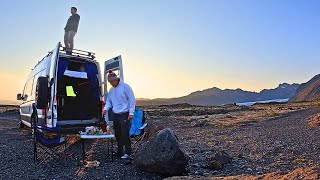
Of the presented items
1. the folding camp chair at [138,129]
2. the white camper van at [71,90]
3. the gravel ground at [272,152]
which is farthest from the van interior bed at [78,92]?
the gravel ground at [272,152]

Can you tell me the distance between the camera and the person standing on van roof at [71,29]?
11578mm

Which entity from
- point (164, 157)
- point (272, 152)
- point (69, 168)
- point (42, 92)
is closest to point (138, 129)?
point (42, 92)

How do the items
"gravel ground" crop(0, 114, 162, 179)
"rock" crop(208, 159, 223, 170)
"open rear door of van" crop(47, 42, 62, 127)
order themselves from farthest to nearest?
"open rear door of van" crop(47, 42, 62, 127) → "rock" crop(208, 159, 223, 170) → "gravel ground" crop(0, 114, 162, 179)

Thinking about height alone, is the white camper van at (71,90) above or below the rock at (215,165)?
above

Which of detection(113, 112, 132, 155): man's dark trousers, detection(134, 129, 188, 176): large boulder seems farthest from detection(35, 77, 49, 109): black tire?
detection(134, 129, 188, 176): large boulder

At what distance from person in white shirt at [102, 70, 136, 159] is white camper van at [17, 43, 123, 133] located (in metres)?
1.24

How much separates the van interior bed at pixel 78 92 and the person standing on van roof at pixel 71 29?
4.89 ft

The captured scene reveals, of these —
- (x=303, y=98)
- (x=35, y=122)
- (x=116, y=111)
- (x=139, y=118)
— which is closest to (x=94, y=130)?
(x=116, y=111)

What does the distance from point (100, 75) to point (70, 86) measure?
1196mm

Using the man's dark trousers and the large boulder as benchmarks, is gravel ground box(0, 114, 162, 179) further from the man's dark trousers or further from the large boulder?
the man's dark trousers

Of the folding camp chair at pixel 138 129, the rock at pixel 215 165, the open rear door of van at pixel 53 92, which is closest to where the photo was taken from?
the rock at pixel 215 165

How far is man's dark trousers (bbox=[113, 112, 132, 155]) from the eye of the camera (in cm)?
814

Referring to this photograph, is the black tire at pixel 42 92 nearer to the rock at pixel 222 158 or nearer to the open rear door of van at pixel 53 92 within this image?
the open rear door of van at pixel 53 92

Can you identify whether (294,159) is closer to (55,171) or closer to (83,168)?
(83,168)
